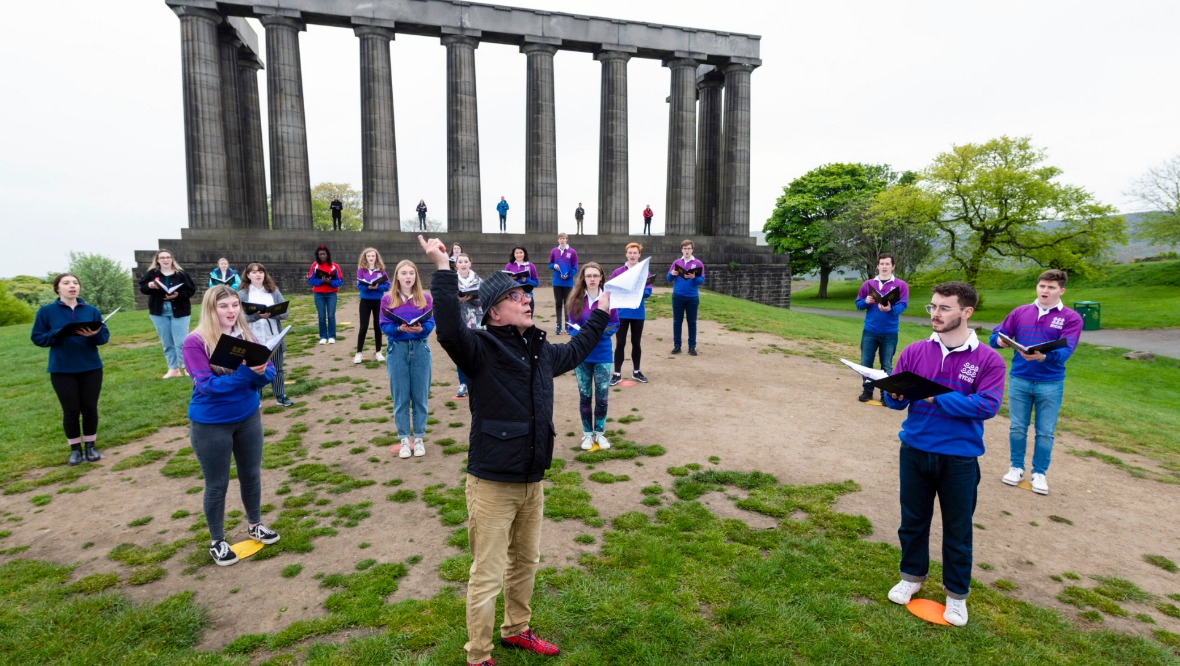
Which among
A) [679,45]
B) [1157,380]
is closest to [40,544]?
[1157,380]

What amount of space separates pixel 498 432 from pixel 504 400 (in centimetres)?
19

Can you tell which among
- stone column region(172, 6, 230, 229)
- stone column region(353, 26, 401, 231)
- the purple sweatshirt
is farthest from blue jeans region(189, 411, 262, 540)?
stone column region(172, 6, 230, 229)

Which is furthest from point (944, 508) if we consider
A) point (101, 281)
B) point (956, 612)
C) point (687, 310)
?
point (101, 281)

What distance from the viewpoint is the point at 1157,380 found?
1677cm

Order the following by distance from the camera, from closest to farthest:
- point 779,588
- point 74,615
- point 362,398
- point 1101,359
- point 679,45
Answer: point 74,615
point 779,588
point 362,398
point 1101,359
point 679,45

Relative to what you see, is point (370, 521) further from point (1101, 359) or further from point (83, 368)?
point (1101, 359)

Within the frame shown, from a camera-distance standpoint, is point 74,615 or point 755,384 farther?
point 755,384

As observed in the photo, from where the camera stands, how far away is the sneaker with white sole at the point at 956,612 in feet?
12.6

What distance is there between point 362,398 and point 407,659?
22.3 feet

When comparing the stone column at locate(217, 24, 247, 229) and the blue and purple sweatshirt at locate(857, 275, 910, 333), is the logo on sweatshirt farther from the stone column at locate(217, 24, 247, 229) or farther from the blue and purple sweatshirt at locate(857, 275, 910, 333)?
the stone column at locate(217, 24, 247, 229)

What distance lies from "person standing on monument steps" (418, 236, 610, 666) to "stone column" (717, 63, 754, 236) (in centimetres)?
3358

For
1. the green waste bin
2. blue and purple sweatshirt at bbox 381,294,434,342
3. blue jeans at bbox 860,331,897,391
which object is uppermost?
blue and purple sweatshirt at bbox 381,294,434,342

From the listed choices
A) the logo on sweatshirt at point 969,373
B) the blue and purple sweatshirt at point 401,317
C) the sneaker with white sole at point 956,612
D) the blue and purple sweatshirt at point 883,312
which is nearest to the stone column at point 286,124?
the blue and purple sweatshirt at point 401,317

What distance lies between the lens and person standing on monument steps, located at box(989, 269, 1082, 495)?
597 cm
